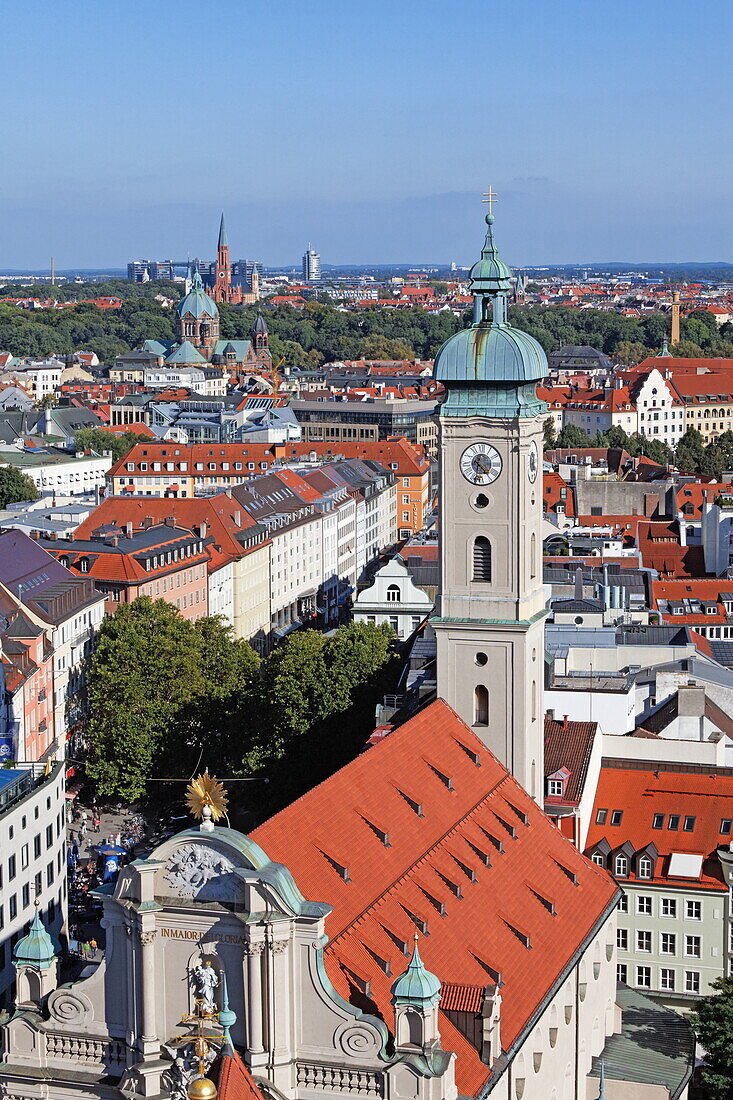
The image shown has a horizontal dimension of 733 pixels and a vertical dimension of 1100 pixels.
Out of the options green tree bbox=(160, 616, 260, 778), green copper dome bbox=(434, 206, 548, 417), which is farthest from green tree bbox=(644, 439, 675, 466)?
green copper dome bbox=(434, 206, 548, 417)

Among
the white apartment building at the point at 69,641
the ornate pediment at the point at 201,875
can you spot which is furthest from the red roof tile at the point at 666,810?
the white apartment building at the point at 69,641

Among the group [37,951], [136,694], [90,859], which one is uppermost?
[37,951]

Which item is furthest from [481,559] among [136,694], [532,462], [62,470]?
[62,470]

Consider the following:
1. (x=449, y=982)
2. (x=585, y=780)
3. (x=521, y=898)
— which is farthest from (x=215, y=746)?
(x=449, y=982)

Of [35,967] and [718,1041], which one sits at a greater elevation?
[35,967]

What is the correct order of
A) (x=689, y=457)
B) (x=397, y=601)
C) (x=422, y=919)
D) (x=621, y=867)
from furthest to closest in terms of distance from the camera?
(x=689, y=457)
(x=397, y=601)
(x=621, y=867)
(x=422, y=919)

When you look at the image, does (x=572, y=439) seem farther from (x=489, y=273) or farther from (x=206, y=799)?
(x=206, y=799)

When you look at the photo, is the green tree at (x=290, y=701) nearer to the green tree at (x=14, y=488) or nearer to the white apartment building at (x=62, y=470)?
the green tree at (x=14, y=488)
